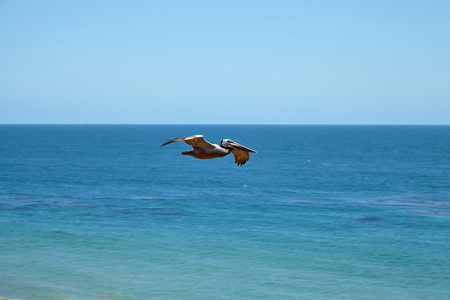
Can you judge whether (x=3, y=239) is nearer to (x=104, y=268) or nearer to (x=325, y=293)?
(x=104, y=268)

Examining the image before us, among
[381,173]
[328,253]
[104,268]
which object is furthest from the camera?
[381,173]

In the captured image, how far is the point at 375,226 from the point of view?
6600cm

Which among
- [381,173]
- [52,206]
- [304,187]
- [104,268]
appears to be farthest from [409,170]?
[104,268]

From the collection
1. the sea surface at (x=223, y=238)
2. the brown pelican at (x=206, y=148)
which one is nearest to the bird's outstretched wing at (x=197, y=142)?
the brown pelican at (x=206, y=148)

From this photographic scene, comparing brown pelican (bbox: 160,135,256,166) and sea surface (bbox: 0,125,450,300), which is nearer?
brown pelican (bbox: 160,135,256,166)

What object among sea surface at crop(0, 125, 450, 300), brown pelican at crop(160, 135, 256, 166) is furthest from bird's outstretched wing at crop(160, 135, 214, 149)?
sea surface at crop(0, 125, 450, 300)

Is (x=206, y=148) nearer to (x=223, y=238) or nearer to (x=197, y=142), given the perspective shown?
(x=197, y=142)

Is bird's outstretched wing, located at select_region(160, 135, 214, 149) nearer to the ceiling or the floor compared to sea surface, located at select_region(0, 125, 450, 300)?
nearer to the ceiling

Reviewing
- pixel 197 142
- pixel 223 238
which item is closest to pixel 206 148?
pixel 197 142

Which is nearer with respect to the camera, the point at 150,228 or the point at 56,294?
the point at 56,294

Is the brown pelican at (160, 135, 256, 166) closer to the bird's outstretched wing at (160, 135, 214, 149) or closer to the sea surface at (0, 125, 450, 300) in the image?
the bird's outstretched wing at (160, 135, 214, 149)

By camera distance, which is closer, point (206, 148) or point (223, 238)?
point (206, 148)

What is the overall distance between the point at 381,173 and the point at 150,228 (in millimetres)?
87439

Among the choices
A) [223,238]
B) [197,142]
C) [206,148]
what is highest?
[197,142]
